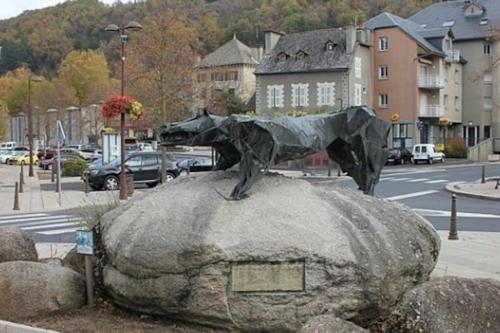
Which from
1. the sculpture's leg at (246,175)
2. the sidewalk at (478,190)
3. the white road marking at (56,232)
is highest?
the sculpture's leg at (246,175)

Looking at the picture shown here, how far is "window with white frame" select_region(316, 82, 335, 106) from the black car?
32.2 metres

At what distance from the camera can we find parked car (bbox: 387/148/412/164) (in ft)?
182

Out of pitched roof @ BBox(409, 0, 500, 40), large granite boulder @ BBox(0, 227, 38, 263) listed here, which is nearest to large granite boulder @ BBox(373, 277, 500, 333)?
large granite boulder @ BBox(0, 227, 38, 263)

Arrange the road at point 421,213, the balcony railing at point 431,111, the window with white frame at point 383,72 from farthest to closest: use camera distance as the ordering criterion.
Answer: the balcony railing at point 431,111 → the window with white frame at point 383,72 → the road at point 421,213

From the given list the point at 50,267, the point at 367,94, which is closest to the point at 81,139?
the point at 367,94

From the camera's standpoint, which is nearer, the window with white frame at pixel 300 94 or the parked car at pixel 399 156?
the parked car at pixel 399 156

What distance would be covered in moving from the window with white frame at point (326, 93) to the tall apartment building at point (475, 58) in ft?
55.7

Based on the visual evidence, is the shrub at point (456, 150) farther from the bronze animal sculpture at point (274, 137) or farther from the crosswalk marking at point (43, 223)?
the bronze animal sculpture at point (274, 137)

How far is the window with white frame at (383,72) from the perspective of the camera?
63.8m

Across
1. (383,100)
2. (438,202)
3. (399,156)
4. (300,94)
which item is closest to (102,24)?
(300,94)

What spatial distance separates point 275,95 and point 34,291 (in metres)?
57.6

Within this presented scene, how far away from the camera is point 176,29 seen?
38.9 meters

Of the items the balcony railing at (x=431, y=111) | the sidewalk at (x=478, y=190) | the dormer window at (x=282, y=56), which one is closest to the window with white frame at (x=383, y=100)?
the balcony railing at (x=431, y=111)

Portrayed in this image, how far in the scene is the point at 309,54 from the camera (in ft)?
205
